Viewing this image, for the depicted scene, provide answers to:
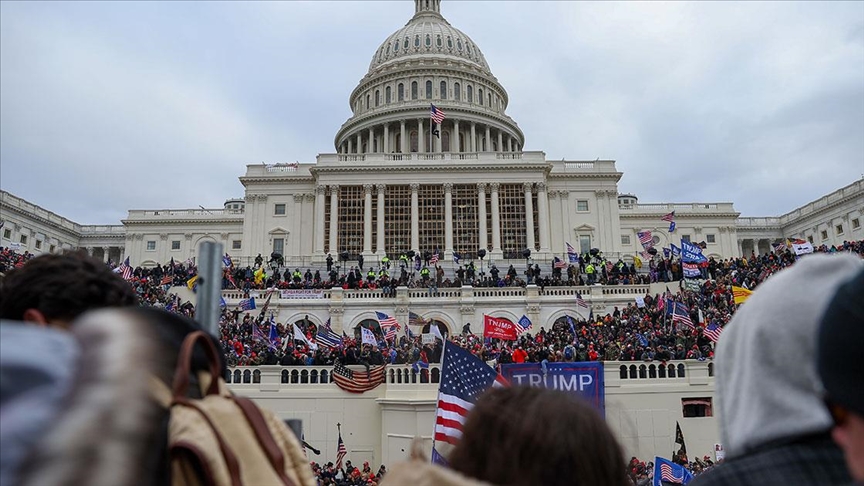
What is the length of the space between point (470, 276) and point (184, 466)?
141 ft

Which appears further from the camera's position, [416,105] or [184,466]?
[416,105]

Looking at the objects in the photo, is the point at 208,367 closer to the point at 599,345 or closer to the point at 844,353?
the point at 844,353

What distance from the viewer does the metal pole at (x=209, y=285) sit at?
3.24 metres

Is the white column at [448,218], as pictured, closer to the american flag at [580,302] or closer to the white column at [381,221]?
→ the white column at [381,221]

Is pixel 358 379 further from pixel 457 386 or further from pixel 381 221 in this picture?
pixel 381 221

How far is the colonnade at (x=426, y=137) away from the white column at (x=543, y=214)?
20266mm

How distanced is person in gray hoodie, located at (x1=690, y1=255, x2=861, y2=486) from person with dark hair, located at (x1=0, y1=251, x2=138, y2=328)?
248cm

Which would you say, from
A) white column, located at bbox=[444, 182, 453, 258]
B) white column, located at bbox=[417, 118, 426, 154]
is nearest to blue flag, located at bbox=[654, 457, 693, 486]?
white column, located at bbox=[444, 182, 453, 258]

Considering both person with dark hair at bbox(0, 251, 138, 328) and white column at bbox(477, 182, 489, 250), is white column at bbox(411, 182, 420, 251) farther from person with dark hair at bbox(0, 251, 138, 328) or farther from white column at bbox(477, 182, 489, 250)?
person with dark hair at bbox(0, 251, 138, 328)

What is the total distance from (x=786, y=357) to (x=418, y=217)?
6657 cm

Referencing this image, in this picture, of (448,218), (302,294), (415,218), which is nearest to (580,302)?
(302,294)

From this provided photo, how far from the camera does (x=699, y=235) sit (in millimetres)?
88812

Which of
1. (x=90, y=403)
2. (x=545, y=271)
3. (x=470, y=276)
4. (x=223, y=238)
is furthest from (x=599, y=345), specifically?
(x=223, y=238)

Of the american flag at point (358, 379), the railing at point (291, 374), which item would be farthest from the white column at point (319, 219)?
the american flag at point (358, 379)
